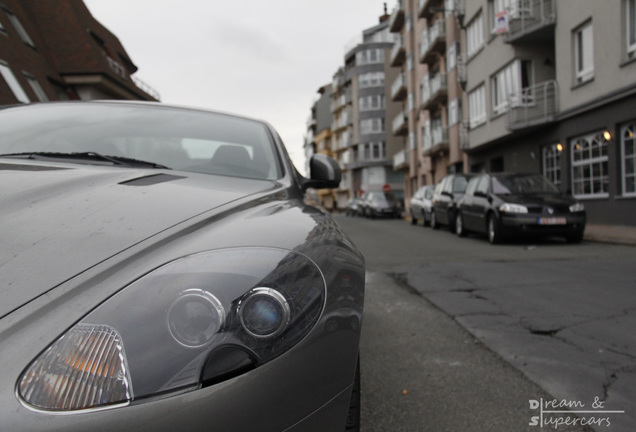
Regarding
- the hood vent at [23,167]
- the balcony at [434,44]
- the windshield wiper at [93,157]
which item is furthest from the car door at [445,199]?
the balcony at [434,44]

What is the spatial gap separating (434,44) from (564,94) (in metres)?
14.7

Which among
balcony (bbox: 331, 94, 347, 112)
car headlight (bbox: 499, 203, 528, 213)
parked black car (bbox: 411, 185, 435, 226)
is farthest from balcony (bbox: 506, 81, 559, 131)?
balcony (bbox: 331, 94, 347, 112)

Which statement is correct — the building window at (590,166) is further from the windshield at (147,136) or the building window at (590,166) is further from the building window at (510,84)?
the windshield at (147,136)

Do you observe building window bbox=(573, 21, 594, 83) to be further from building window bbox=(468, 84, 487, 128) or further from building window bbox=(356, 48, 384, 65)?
building window bbox=(356, 48, 384, 65)

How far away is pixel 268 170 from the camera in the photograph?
104 inches

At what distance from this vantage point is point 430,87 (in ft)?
108

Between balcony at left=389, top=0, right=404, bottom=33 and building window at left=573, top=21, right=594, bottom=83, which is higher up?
balcony at left=389, top=0, right=404, bottom=33

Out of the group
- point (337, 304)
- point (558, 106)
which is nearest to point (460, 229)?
point (558, 106)

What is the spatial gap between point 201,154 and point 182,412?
1.82 meters

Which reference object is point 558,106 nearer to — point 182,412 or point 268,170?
point 268,170

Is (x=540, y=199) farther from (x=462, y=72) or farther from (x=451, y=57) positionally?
(x=451, y=57)

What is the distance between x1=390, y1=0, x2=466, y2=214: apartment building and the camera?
2861 cm

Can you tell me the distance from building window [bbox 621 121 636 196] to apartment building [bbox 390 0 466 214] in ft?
41.3

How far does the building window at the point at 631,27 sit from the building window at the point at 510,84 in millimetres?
5620
